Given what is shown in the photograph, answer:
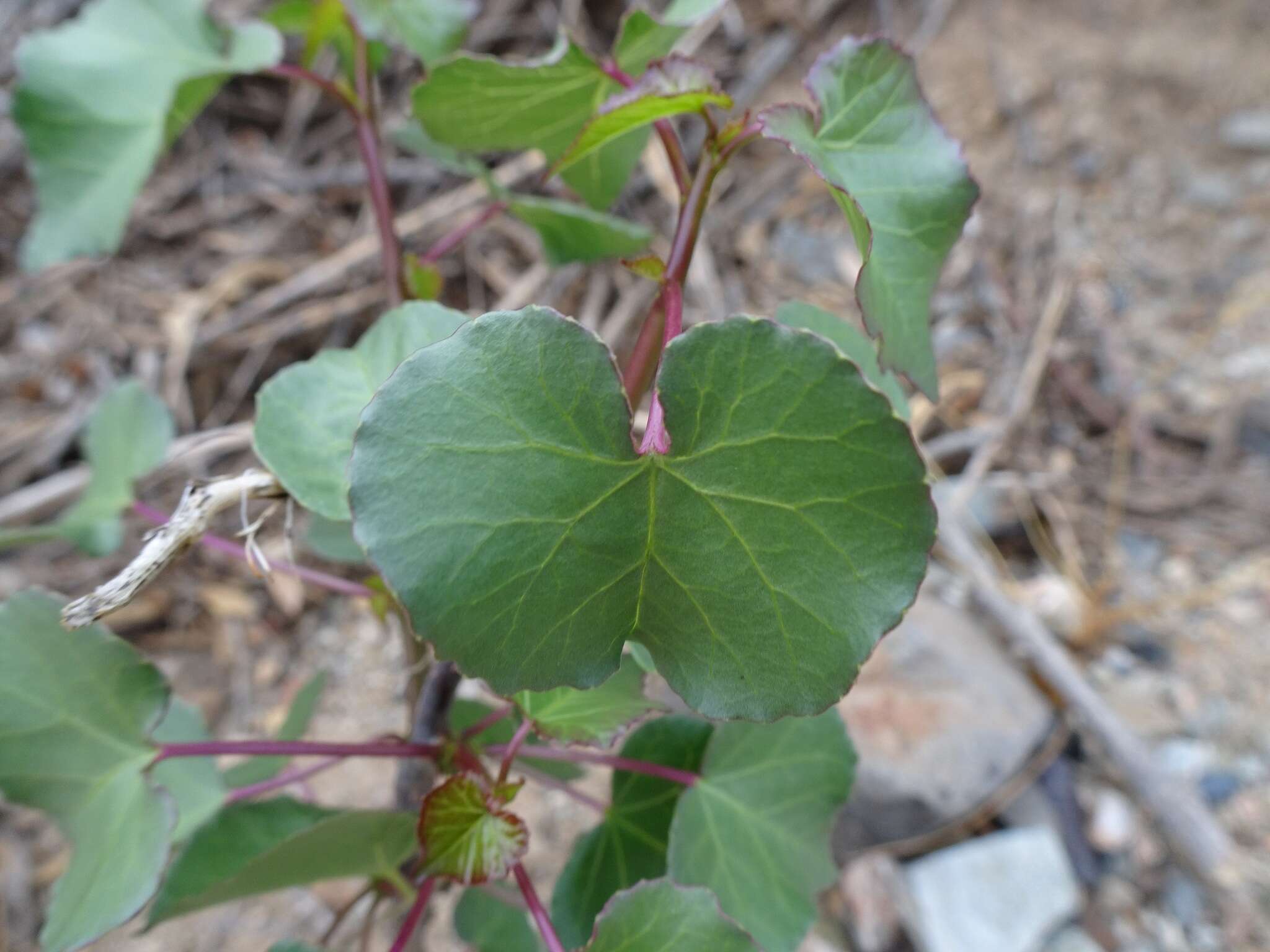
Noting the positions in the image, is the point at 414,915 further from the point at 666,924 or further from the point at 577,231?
the point at 577,231

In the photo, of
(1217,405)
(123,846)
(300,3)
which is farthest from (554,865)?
(1217,405)

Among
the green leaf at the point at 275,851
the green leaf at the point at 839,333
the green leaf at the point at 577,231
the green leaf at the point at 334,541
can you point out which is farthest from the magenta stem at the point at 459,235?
the green leaf at the point at 275,851

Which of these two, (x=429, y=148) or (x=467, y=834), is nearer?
(x=467, y=834)

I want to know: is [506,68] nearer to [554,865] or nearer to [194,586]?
[554,865]

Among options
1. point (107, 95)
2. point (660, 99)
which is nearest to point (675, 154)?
point (660, 99)

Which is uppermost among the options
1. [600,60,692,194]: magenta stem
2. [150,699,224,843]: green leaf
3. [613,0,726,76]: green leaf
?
[613,0,726,76]: green leaf

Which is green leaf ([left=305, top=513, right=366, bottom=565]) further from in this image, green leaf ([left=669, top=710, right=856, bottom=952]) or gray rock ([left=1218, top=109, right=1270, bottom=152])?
gray rock ([left=1218, top=109, right=1270, bottom=152])

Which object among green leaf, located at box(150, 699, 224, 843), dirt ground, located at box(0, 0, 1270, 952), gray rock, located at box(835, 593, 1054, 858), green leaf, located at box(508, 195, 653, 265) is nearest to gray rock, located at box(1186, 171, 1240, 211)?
dirt ground, located at box(0, 0, 1270, 952)

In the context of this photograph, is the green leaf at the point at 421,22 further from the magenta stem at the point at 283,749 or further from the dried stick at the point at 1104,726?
the dried stick at the point at 1104,726

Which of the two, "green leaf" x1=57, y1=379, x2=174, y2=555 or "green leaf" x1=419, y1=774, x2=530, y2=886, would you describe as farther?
"green leaf" x1=57, y1=379, x2=174, y2=555
